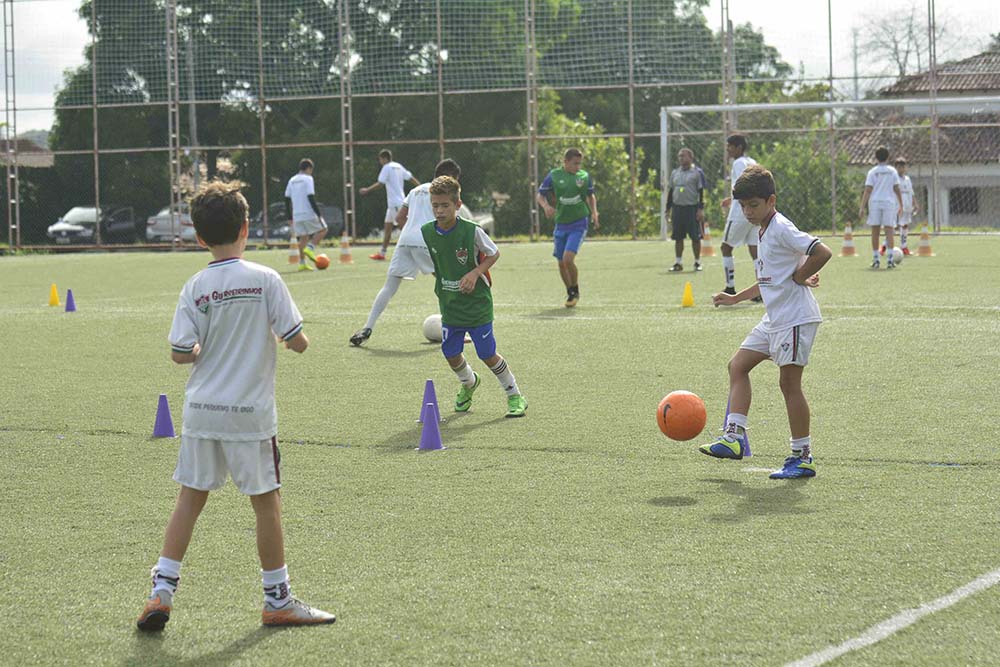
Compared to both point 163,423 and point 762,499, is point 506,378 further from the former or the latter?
point 762,499

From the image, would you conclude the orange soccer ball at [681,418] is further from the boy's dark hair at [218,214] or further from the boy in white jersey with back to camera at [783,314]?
the boy's dark hair at [218,214]

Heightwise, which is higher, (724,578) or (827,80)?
(827,80)

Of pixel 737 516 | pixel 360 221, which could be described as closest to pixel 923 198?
pixel 360 221

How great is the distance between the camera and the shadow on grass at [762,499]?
650cm

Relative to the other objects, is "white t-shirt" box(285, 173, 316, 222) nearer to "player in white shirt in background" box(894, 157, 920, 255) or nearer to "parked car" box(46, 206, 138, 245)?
"player in white shirt in background" box(894, 157, 920, 255)

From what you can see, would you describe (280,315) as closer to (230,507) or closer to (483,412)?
(230,507)

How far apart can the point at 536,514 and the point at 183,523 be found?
78.9 inches

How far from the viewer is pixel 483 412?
985 cm

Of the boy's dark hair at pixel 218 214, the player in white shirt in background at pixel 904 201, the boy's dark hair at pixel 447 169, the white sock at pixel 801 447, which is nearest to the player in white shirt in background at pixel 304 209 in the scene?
the player in white shirt in background at pixel 904 201

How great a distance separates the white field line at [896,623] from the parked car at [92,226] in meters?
39.9

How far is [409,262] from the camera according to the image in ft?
46.8

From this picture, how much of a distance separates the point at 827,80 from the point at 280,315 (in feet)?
111

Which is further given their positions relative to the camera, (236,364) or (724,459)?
(724,459)

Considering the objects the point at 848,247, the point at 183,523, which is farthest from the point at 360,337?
the point at 848,247
